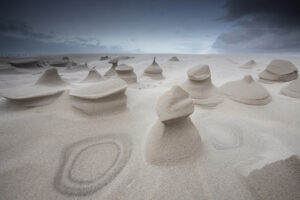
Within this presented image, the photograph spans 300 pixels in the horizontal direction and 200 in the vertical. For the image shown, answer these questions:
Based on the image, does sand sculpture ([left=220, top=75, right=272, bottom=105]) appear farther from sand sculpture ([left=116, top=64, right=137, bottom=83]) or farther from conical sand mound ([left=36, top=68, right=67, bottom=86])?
conical sand mound ([left=36, top=68, right=67, bottom=86])

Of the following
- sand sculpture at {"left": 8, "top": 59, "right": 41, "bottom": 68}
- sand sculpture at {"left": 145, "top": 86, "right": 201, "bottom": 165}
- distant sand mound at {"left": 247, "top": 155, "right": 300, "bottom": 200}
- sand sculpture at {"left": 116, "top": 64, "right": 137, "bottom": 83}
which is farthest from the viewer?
sand sculpture at {"left": 8, "top": 59, "right": 41, "bottom": 68}

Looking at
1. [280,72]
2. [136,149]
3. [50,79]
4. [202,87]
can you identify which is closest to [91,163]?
[136,149]

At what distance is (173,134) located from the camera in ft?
4.37

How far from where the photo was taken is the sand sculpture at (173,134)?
4.15 feet

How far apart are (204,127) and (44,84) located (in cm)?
318

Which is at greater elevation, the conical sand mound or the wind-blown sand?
the conical sand mound

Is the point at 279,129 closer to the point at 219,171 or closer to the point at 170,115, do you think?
the point at 219,171

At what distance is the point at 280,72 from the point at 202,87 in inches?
120

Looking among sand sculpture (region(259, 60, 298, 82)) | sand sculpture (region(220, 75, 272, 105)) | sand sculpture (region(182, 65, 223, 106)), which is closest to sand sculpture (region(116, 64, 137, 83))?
sand sculpture (region(182, 65, 223, 106))

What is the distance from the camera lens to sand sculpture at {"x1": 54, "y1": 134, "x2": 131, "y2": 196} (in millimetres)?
1156

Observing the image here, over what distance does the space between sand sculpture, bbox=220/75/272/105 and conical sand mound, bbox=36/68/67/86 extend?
3.68m

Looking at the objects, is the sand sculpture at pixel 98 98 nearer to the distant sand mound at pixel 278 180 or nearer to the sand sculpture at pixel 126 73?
Answer: the distant sand mound at pixel 278 180

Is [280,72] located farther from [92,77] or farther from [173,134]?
[92,77]

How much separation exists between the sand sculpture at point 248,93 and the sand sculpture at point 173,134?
75.2 inches
